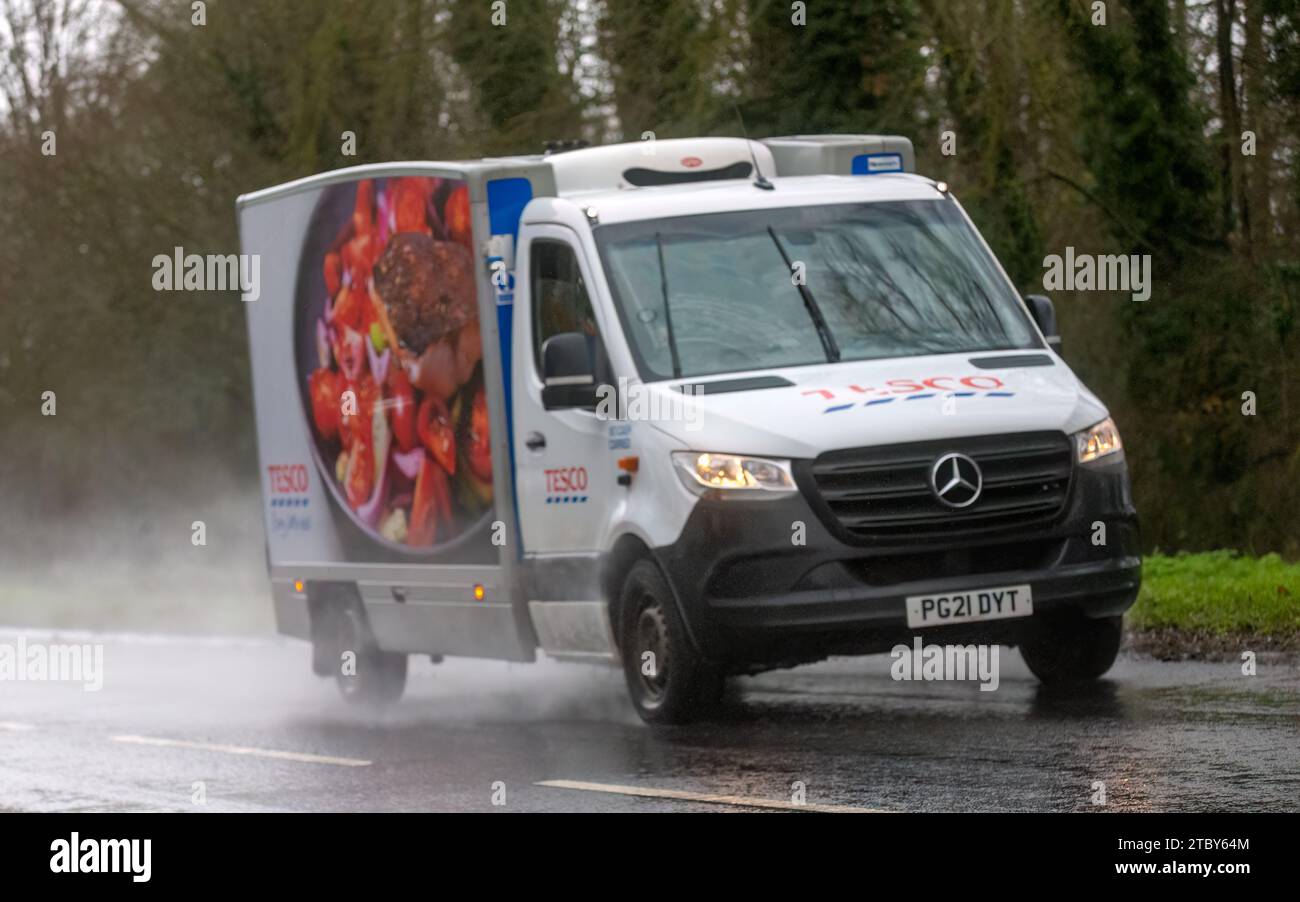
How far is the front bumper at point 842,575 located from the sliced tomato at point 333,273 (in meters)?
4.11

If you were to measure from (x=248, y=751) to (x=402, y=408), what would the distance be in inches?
93.3

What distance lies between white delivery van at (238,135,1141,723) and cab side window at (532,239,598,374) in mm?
22

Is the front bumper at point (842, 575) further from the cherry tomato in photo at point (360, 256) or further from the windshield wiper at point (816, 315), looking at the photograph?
the cherry tomato in photo at point (360, 256)

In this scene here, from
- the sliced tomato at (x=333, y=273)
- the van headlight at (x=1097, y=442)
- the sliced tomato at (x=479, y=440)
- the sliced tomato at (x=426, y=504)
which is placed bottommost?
the sliced tomato at (x=426, y=504)

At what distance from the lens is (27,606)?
2759 cm

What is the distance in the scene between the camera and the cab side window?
40.0 feet

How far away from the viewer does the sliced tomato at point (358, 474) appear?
14289 mm

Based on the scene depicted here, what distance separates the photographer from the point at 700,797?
9.23m

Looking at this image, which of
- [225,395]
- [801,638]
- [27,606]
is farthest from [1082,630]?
[225,395]

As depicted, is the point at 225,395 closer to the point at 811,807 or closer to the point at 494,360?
the point at 494,360
